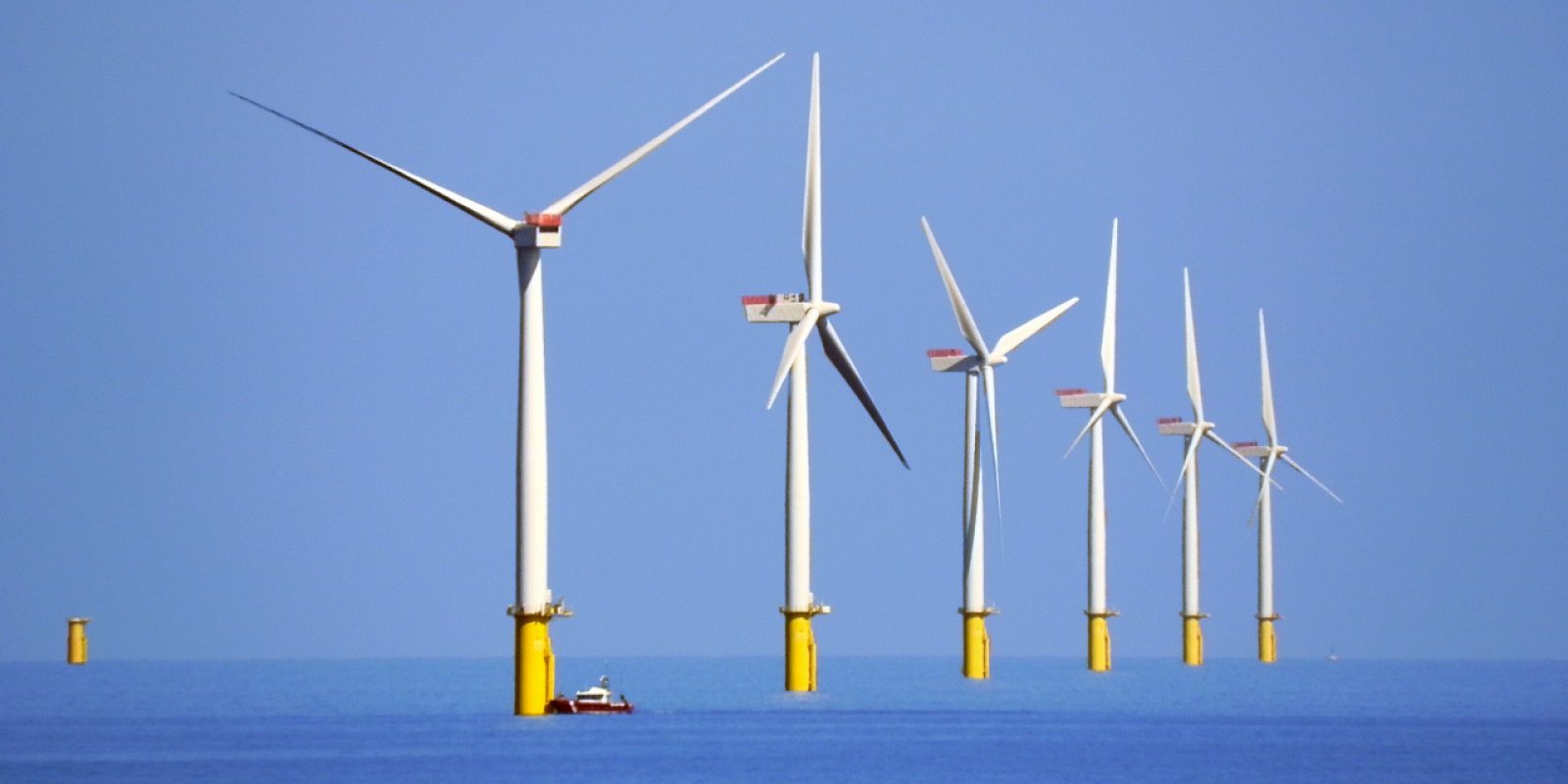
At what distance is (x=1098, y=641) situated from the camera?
183500mm

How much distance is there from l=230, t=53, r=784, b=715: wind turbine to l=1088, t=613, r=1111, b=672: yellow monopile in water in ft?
270

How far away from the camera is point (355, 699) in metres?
175

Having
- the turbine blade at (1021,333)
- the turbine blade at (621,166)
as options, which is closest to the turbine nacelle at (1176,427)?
the turbine blade at (1021,333)

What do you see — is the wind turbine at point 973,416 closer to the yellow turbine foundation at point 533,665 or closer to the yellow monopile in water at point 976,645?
the yellow monopile in water at point 976,645

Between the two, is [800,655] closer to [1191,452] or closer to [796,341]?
[796,341]

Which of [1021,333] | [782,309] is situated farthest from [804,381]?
[1021,333]

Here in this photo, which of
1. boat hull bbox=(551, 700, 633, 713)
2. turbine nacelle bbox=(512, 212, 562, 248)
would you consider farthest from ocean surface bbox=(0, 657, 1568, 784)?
turbine nacelle bbox=(512, 212, 562, 248)

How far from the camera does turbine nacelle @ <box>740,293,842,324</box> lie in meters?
122

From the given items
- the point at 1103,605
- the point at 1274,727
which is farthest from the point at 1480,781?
the point at 1103,605

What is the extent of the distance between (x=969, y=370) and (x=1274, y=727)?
2869cm

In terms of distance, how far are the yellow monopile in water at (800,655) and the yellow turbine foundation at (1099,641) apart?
52.9 metres

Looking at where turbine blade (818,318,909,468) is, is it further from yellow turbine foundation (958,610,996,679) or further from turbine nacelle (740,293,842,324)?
yellow turbine foundation (958,610,996,679)

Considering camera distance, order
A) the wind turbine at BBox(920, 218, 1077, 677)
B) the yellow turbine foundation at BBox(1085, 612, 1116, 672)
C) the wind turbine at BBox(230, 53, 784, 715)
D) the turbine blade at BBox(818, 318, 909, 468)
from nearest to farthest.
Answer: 1. the wind turbine at BBox(230, 53, 784, 715)
2. the turbine blade at BBox(818, 318, 909, 468)
3. the wind turbine at BBox(920, 218, 1077, 677)
4. the yellow turbine foundation at BBox(1085, 612, 1116, 672)

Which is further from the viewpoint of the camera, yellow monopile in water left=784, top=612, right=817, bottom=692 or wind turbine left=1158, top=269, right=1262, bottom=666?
wind turbine left=1158, top=269, right=1262, bottom=666
